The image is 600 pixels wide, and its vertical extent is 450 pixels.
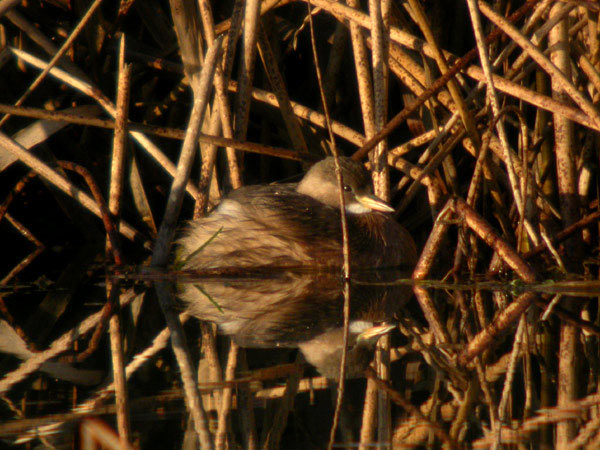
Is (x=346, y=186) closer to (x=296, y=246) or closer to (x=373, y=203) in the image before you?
(x=373, y=203)

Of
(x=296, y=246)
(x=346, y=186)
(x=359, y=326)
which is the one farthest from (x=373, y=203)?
(x=359, y=326)

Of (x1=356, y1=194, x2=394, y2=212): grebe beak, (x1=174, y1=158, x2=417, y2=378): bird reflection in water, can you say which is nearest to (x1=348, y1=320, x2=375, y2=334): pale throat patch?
(x1=174, y1=158, x2=417, y2=378): bird reflection in water

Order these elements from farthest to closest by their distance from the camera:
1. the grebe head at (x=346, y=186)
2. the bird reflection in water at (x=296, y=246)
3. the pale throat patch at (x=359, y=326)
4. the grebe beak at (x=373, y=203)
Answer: the grebe head at (x=346, y=186), the grebe beak at (x=373, y=203), the bird reflection in water at (x=296, y=246), the pale throat patch at (x=359, y=326)

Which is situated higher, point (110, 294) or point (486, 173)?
point (486, 173)

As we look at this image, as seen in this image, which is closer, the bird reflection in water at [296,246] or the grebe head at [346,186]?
the bird reflection in water at [296,246]

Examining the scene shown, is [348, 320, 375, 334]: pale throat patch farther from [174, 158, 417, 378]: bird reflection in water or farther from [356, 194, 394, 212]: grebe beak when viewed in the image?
[356, 194, 394, 212]: grebe beak

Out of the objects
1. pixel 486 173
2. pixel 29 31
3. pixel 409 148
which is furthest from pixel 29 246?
pixel 486 173

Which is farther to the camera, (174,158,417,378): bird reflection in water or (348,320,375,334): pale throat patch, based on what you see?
(174,158,417,378): bird reflection in water

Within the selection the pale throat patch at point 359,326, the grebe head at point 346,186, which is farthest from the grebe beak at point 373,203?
the pale throat patch at point 359,326

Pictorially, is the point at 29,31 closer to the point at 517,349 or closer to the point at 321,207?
the point at 321,207

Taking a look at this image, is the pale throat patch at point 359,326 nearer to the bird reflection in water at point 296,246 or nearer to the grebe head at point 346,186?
the bird reflection in water at point 296,246

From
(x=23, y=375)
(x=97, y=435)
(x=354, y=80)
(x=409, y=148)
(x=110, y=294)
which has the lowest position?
(x=97, y=435)
